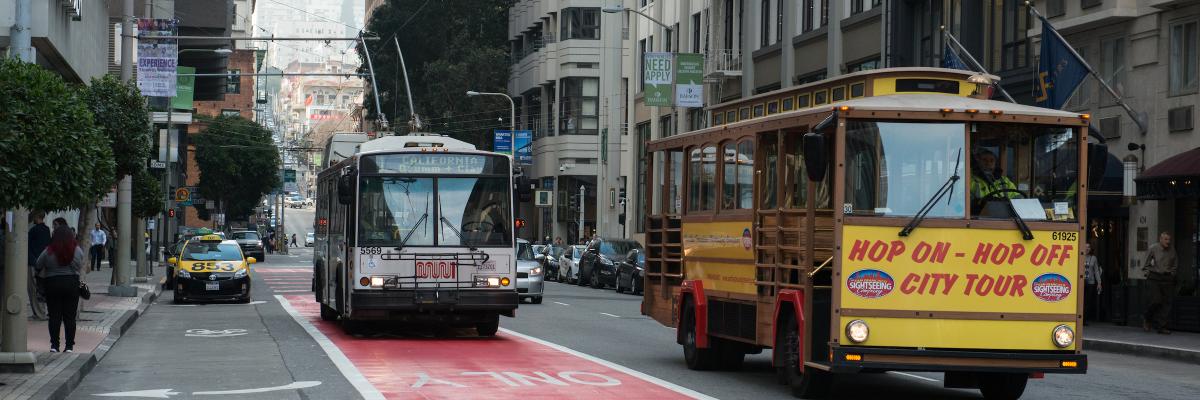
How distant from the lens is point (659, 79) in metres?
42.8

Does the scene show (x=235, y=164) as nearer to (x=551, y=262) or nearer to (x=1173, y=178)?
(x=551, y=262)

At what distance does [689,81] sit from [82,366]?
2529cm

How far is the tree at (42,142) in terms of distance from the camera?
1484 centimetres

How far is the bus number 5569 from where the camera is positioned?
72.5 feet

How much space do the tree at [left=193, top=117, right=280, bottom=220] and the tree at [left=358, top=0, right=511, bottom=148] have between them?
25565mm

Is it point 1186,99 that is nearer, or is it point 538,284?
point 1186,99

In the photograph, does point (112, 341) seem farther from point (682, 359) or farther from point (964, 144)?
point (964, 144)

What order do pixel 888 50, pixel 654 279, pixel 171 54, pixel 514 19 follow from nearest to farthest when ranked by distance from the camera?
pixel 654 279 → pixel 171 54 → pixel 888 50 → pixel 514 19

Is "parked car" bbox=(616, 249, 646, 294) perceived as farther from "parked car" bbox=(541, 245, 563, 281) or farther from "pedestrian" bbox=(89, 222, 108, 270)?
"pedestrian" bbox=(89, 222, 108, 270)

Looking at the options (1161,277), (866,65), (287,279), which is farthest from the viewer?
(287,279)

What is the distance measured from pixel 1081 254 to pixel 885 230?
5.68ft

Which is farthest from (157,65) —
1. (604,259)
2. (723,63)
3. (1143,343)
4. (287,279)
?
(723,63)

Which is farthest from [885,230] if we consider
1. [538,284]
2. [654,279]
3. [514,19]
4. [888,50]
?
[514,19]

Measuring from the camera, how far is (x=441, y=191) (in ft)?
73.5
